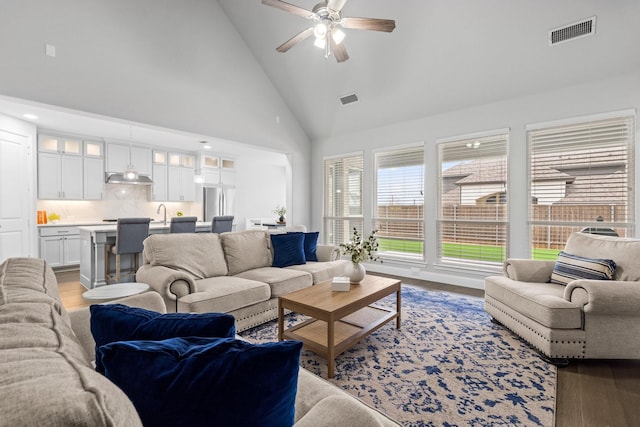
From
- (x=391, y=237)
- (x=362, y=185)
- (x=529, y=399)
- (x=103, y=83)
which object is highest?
(x=103, y=83)

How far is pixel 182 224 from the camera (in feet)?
16.2

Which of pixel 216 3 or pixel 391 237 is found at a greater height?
pixel 216 3

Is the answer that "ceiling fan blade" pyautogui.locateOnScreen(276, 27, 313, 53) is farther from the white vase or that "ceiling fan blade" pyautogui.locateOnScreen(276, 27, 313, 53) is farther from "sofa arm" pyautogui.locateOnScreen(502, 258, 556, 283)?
"sofa arm" pyautogui.locateOnScreen(502, 258, 556, 283)

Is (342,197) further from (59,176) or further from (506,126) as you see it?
(59,176)

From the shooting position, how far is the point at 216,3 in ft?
15.8

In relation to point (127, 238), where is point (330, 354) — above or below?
below

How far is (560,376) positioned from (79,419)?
2.86 m

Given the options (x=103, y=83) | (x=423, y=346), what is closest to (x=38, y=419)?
(x=423, y=346)

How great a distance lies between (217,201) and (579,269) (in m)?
7.30

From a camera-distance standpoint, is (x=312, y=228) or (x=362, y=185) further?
(x=312, y=228)

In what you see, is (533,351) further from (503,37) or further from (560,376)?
(503,37)

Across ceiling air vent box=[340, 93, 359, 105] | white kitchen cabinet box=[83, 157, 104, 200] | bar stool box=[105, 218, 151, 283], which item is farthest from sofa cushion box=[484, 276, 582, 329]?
white kitchen cabinet box=[83, 157, 104, 200]

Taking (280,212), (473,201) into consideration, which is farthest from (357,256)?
(280,212)

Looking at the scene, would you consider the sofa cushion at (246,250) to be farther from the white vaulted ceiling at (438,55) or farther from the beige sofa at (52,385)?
the white vaulted ceiling at (438,55)
